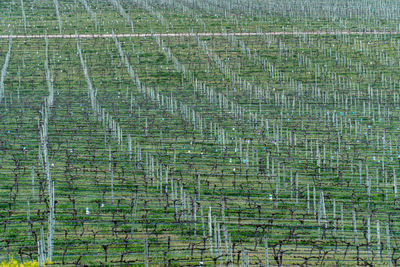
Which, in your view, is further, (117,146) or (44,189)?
(117,146)

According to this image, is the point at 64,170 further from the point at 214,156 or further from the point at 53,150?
the point at 214,156

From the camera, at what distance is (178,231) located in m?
21.7

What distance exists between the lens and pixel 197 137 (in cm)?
3144

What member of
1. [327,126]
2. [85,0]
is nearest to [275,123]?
[327,126]

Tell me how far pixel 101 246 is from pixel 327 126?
15622mm

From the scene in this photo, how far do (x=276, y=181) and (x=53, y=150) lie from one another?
31.2ft

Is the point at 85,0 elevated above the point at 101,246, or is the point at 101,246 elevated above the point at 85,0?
the point at 85,0

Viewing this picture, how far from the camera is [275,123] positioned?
33750mm

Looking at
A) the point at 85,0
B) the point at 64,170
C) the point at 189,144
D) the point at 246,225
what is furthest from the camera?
the point at 85,0

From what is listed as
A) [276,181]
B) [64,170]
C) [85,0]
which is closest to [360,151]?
[276,181]

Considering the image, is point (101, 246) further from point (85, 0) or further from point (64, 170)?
point (85, 0)

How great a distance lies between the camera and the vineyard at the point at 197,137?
2097cm

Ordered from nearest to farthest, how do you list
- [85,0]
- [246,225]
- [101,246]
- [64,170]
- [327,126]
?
[101,246], [246,225], [64,170], [327,126], [85,0]

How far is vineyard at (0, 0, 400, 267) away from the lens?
20969 mm
